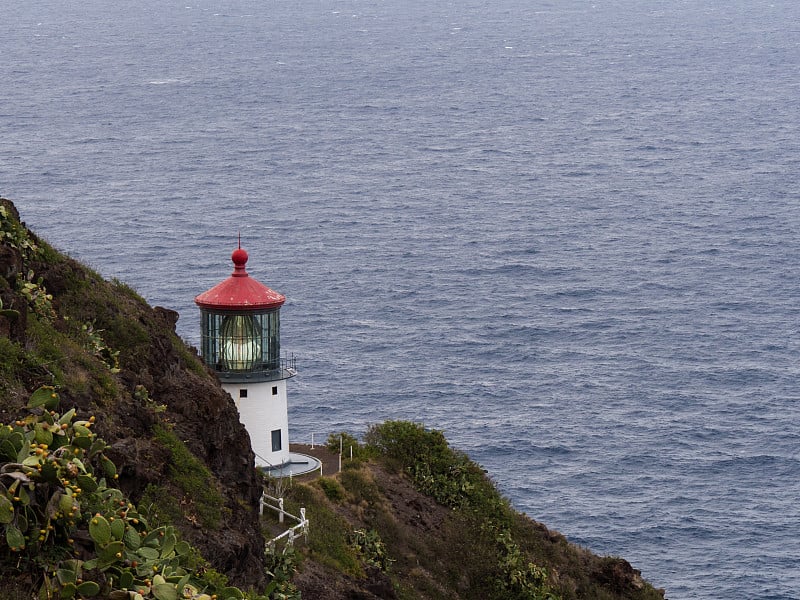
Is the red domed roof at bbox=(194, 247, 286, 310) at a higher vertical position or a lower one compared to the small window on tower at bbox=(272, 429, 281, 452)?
higher

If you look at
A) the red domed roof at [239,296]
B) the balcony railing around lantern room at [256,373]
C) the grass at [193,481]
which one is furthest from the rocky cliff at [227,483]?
the red domed roof at [239,296]

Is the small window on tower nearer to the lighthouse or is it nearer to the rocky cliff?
the lighthouse

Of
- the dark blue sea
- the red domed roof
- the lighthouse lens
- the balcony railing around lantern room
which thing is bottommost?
the dark blue sea

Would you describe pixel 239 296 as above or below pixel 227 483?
above

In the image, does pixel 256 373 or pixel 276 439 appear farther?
pixel 276 439

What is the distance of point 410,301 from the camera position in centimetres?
11844

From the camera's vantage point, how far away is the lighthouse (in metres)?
39.6

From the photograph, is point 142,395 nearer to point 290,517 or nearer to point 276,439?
point 290,517

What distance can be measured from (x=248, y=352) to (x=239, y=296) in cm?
167

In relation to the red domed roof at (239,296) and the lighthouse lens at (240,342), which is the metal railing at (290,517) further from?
the red domed roof at (239,296)

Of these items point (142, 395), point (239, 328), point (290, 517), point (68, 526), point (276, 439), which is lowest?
point (290, 517)

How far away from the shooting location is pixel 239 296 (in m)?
39.6

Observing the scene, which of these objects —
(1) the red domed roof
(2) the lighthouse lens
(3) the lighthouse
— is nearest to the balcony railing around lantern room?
(3) the lighthouse

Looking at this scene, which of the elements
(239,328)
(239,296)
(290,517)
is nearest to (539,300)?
(239,328)
